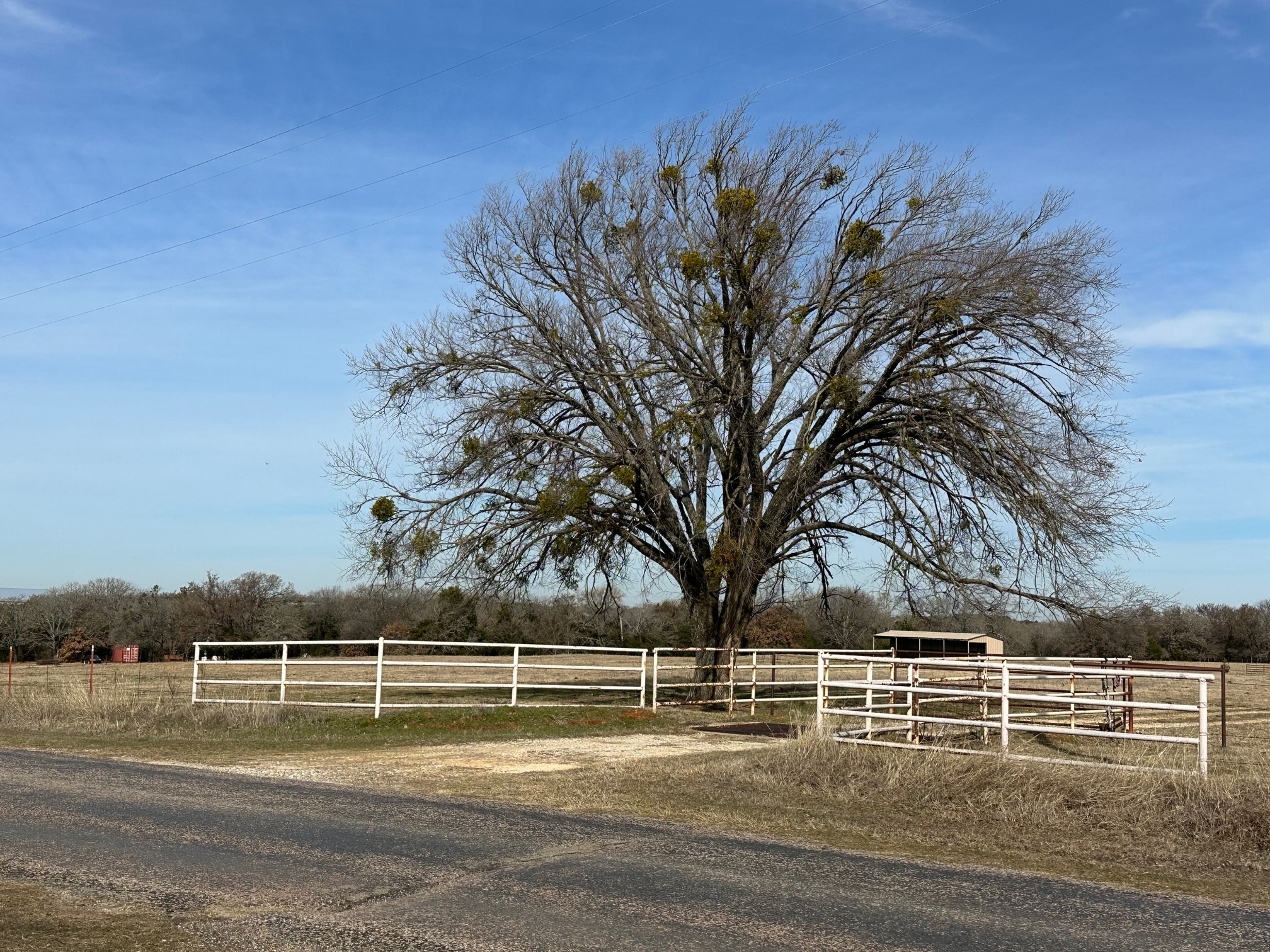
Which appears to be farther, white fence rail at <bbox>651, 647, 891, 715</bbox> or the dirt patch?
white fence rail at <bbox>651, 647, 891, 715</bbox>

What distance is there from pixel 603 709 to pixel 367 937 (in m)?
15.7

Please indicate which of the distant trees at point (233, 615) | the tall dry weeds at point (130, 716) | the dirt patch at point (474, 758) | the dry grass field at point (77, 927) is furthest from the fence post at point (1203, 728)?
the distant trees at point (233, 615)

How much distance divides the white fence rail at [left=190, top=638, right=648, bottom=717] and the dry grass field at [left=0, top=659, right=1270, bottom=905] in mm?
593

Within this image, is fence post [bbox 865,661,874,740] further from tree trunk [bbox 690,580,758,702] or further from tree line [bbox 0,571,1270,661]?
tree line [bbox 0,571,1270,661]

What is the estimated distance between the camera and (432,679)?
36812mm

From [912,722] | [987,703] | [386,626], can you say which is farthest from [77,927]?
[386,626]

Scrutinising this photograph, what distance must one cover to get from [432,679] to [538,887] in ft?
100

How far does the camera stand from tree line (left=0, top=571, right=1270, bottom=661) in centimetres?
5288

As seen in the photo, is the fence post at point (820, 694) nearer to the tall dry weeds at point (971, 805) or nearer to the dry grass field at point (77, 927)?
the tall dry weeds at point (971, 805)

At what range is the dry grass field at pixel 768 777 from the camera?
902 cm

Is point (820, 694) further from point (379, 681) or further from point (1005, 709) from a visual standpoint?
point (379, 681)

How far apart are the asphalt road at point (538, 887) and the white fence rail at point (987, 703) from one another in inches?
173

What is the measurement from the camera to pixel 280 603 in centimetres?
7156

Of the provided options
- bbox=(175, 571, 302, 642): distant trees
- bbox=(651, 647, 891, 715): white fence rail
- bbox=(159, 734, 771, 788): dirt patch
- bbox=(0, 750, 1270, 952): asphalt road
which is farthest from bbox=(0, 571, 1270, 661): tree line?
bbox=(0, 750, 1270, 952): asphalt road
